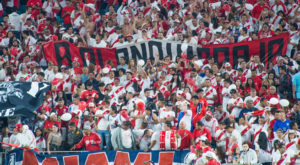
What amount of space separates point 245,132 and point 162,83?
3242mm

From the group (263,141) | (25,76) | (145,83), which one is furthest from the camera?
(25,76)

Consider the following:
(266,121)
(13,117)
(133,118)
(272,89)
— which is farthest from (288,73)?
(13,117)

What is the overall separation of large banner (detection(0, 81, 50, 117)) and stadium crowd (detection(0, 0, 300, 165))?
25 centimetres

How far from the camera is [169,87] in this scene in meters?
16.3

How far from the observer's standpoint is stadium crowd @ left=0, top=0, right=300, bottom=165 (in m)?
13.8

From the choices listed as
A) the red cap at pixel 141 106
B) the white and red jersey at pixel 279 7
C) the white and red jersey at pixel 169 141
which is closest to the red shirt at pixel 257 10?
the white and red jersey at pixel 279 7

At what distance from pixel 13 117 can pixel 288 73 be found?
274 inches

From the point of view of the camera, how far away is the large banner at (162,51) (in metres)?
17.0

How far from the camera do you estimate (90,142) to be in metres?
14.3

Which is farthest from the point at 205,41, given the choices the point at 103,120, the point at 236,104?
the point at 103,120

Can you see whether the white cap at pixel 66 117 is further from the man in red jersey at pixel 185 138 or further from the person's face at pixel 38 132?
the man in red jersey at pixel 185 138

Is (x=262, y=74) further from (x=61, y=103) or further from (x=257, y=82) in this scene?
(x=61, y=103)

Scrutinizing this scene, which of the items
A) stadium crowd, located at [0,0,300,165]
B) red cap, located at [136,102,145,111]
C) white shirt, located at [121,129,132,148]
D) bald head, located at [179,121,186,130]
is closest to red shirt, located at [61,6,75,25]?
stadium crowd, located at [0,0,300,165]

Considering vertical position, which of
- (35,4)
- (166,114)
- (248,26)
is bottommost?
(166,114)
